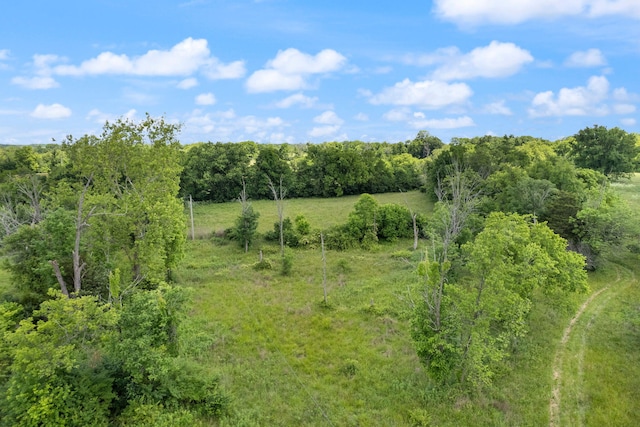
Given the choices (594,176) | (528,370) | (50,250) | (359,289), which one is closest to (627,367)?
(528,370)

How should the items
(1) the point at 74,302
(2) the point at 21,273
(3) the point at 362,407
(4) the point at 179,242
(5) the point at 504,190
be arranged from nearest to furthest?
1. (1) the point at 74,302
2. (3) the point at 362,407
3. (2) the point at 21,273
4. (4) the point at 179,242
5. (5) the point at 504,190

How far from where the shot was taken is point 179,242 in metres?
23.6

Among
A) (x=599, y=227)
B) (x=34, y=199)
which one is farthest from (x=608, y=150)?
(x=34, y=199)

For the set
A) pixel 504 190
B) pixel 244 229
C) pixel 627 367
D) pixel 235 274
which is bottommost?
pixel 627 367

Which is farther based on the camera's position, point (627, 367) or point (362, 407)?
point (627, 367)

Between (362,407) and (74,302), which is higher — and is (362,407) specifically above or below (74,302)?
below

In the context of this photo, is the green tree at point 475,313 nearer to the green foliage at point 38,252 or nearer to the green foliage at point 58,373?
the green foliage at point 58,373

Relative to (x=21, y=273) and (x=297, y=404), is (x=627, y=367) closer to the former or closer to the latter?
(x=297, y=404)

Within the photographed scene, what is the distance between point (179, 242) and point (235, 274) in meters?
6.45

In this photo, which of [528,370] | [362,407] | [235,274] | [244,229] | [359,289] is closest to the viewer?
[362,407]

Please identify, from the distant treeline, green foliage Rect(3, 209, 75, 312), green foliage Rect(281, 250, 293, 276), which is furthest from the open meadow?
the distant treeline

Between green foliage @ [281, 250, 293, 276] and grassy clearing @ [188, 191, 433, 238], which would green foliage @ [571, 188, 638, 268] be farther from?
green foliage @ [281, 250, 293, 276]

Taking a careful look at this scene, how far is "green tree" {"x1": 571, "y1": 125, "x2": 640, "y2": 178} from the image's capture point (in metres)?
47.3


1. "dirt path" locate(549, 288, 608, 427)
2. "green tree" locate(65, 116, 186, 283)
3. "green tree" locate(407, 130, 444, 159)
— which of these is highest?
"green tree" locate(407, 130, 444, 159)
